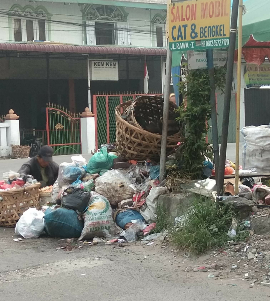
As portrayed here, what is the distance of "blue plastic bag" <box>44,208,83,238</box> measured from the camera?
248 inches

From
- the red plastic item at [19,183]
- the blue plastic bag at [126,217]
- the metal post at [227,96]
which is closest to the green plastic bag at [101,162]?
the red plastic item at [19,183]

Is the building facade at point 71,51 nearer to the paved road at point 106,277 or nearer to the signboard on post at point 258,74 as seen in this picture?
the signboard on post at point 258,74

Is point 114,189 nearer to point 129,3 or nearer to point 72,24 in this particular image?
point 72,24

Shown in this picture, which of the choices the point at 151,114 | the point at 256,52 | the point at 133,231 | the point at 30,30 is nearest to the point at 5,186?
the point at 133,231

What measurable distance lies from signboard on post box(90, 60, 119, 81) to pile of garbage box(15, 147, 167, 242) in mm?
15590

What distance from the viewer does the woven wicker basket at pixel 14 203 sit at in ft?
22.5

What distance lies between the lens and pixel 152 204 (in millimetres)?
6418

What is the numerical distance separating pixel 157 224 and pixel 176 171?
30.7 inches

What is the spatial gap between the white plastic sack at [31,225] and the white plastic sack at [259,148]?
3094mm

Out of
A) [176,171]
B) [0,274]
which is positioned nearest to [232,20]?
[176,171]

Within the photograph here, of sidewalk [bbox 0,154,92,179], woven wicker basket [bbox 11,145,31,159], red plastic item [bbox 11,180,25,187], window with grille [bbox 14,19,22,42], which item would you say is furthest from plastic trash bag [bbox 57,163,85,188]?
window with grille [bbox 14,19,22,42]

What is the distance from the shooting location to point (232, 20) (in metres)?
5.61

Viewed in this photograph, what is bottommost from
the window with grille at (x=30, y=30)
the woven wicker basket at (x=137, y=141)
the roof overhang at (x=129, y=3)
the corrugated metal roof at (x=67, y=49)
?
the woven wicker basket at (x=137, y=141)

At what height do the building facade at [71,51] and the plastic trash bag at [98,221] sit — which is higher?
the building facade at [71,51]
